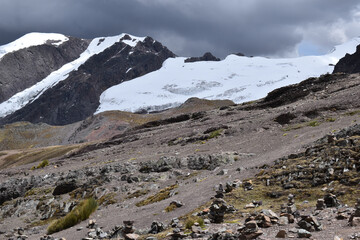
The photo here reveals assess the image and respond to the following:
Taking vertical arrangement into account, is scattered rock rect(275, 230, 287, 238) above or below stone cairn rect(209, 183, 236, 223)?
above

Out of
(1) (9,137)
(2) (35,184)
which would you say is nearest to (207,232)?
(2) (35,184)

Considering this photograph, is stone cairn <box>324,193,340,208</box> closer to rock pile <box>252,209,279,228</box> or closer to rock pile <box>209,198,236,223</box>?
rock pile <box>252,209,279,228</box>

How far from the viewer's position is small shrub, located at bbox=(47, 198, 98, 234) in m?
19.0

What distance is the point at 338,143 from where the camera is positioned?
56.1 feet

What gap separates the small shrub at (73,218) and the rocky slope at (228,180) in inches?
20.0

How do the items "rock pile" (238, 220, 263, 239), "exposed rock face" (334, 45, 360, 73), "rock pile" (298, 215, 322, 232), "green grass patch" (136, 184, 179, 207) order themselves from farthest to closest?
"exposed rock face" (334, 45, 360, 73)
"green grass patch" (136, 184, 179, 207)
"rock pile" (298, 215, 322, 232)
"rock pile" (238, 220, 263, 239)

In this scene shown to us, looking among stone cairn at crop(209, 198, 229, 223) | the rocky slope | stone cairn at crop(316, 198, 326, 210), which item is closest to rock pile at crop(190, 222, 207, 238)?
the rocky slope

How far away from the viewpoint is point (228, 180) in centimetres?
1852

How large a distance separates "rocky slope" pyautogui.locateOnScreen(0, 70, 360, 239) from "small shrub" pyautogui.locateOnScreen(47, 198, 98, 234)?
0.51m

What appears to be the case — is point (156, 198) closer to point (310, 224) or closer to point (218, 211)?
point (218, 211)

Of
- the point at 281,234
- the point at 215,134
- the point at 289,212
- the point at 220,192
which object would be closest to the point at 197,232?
the point at 281,234

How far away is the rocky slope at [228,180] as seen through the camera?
12.5 m

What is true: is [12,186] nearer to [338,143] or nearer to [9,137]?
[338,143]

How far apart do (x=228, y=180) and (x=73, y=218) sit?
8.49m
